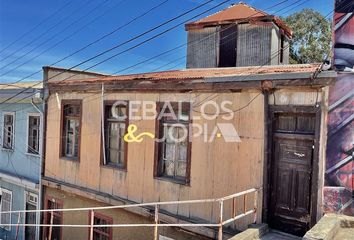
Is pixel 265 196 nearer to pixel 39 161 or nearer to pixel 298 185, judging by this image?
pixel 298 185

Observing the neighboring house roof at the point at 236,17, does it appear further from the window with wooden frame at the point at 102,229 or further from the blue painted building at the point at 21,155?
the window with wooden frame at the point at 102,229

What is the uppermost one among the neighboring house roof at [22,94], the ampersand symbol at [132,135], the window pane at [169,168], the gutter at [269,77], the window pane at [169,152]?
the gutter at [269,77]

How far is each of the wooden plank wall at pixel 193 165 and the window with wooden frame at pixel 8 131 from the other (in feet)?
12.9

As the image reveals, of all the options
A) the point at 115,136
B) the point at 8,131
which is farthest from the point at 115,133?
the point at 8,131

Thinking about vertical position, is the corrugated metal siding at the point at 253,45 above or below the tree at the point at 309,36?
below

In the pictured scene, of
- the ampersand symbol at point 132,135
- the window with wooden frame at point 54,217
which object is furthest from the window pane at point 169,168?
the window with wooden frame at point 54,217

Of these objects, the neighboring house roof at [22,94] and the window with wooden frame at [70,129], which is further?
the neighboring house roof at [22,94]

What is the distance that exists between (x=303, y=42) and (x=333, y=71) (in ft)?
73.0

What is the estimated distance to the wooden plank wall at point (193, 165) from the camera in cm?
763

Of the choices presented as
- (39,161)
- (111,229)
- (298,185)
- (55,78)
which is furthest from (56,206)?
(298,185)

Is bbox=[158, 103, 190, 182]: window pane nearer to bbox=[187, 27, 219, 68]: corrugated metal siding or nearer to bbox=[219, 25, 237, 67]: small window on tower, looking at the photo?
bbox=[187, 27, 219, 68]: corrugated metal siding

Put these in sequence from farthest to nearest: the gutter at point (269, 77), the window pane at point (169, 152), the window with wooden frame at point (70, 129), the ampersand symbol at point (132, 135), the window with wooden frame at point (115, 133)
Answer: the window with wooden frame at point (70, 129)
the window with wooden frame at point (115, 133)
the ampersand symbol at point (132, 135)
the window pane at point (169, 152)
the gutter at point (269, 77)

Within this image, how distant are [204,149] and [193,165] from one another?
482mm

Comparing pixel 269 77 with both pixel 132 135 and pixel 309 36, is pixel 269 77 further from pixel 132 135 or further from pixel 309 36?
pixel 309 36
